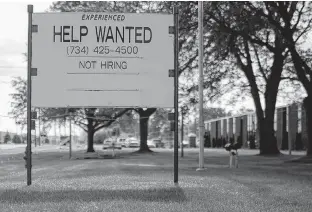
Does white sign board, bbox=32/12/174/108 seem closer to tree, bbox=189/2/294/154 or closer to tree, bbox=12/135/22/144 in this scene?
tree, bbox=189/2/294/154

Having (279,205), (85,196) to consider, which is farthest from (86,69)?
(279,205)

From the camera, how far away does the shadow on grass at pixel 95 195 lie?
355 inches

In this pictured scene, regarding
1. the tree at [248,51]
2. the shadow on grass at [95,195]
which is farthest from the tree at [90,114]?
the shadow on grass at [95,195]

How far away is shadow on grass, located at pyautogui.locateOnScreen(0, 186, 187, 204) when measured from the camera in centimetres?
901

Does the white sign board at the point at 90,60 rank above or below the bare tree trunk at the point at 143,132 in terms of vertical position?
above

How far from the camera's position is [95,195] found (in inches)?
377

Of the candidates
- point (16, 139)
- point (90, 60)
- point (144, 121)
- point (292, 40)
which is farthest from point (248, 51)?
point (16, 139)

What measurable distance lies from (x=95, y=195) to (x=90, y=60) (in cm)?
314

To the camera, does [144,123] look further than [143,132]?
No

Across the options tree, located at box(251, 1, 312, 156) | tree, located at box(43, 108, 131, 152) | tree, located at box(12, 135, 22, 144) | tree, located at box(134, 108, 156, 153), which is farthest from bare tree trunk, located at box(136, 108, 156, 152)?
tree, located at box(12, 135, 22, 144)

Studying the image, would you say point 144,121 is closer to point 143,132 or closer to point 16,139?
point 143,132

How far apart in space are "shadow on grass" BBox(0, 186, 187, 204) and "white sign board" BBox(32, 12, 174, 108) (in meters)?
2.03

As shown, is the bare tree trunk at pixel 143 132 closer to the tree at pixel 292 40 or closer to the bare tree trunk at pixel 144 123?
the bare tree trunk at pixel 144 123

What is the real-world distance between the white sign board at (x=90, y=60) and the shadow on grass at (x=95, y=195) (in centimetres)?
203
